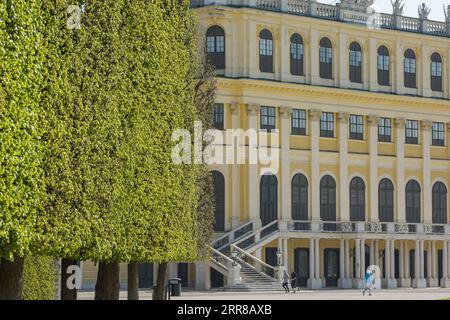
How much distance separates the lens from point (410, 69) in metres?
74.8

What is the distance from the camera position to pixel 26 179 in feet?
71.9

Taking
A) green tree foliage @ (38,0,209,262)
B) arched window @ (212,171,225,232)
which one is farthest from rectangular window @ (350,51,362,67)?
green tree foliage @ (38,0,209,262)

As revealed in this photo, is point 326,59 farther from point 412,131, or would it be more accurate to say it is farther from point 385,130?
point 412,131

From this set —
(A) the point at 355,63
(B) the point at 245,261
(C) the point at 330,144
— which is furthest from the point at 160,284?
(A) the point at 355,63

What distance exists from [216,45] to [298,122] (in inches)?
264

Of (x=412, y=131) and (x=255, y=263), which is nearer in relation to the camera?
(x=255, y=263)

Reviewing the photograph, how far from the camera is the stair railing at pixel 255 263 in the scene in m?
61.9

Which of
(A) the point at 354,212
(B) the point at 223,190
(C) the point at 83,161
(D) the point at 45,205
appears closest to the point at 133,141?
(C) the point at 83,161

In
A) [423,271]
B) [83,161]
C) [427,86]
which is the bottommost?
[423,271]

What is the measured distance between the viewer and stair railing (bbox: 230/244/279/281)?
203 feet

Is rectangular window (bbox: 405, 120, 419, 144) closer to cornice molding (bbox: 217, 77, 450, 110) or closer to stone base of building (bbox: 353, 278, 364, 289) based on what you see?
cornice molding (bbox: 217, 77, 450, 110)
